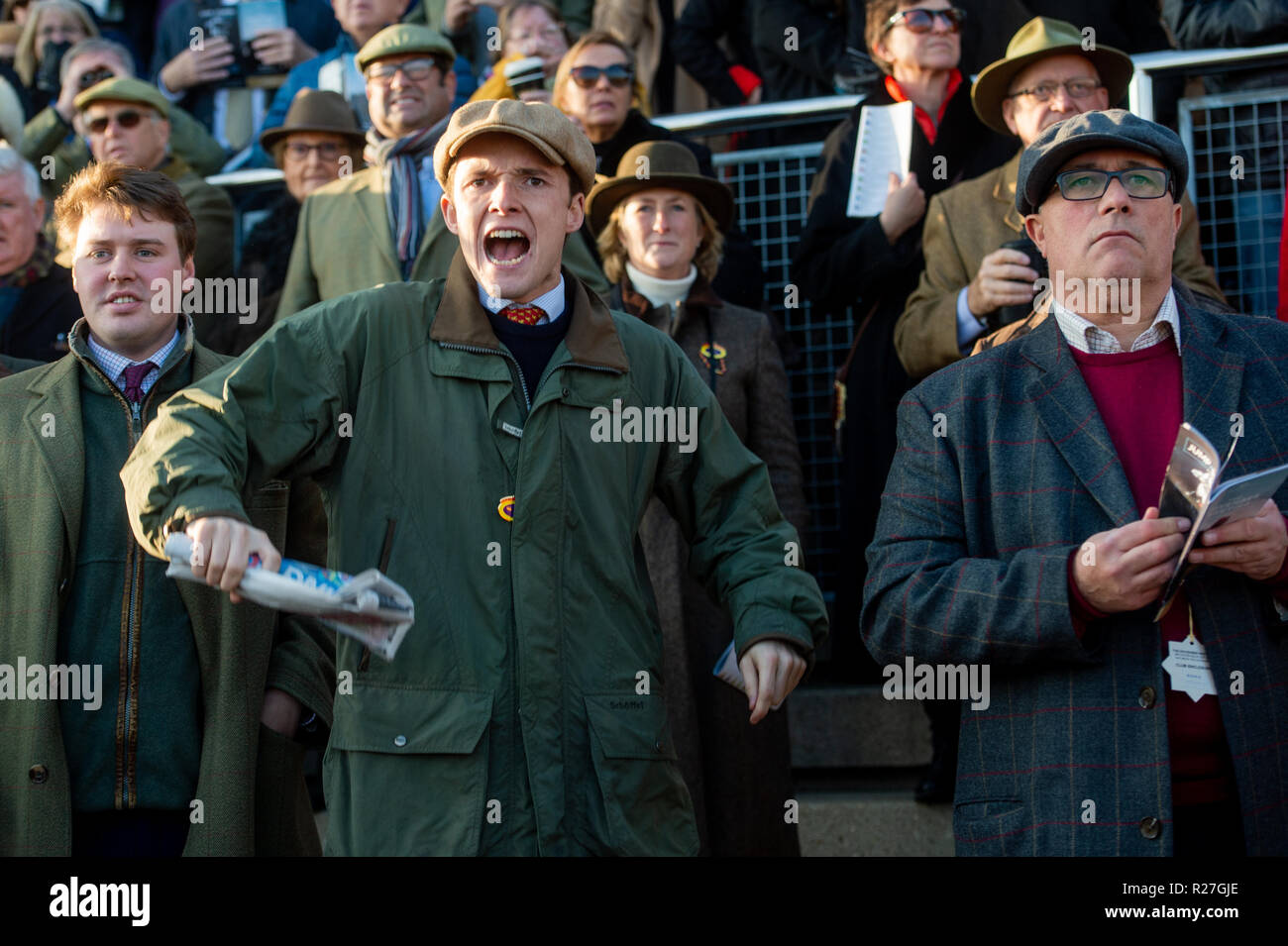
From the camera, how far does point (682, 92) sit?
9844mm

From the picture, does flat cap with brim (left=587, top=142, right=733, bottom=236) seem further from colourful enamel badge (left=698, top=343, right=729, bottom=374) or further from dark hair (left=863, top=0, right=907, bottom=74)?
dark hair (left=863, top=0, right=907, bottom=74)

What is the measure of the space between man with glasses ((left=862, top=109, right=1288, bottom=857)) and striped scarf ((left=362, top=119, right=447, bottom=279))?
3.02 m

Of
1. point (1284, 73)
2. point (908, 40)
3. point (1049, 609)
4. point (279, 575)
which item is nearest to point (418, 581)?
point (279, 575)

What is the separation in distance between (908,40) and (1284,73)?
4.89ft

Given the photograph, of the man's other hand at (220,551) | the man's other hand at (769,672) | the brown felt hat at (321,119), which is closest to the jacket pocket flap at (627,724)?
the man's other hand at (769,672)

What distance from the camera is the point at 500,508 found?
382 centimetres

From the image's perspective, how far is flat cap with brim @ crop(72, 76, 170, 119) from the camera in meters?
7.42

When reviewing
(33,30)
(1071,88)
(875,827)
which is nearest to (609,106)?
(1071,88)

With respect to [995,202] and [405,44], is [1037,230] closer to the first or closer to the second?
[995,202]

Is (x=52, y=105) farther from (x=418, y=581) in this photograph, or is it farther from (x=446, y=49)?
(x=418, y=581)

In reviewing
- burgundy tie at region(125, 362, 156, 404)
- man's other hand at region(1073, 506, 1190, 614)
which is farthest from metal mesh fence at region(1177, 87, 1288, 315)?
burgundy tie at region(125, 362, 156, 404)

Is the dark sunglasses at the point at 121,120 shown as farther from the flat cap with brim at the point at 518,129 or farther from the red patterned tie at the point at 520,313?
the red patterned tie at the point at 520,313

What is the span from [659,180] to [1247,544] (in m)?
3.21

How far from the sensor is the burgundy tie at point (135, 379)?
4.31 m
